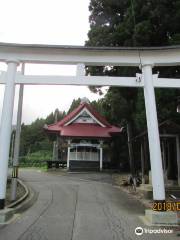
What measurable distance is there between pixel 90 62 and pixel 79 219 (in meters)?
4.74

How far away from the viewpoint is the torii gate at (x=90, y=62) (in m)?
8.88

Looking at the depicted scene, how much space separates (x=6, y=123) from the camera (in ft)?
28.4

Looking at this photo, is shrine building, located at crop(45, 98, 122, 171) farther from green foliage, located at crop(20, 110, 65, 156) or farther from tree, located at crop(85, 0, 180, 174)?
green foliage, located at crop(20, 110, 65, 156)

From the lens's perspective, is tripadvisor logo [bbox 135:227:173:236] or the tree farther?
the tree

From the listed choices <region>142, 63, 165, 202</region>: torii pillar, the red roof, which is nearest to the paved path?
<region>142, 63, 165, 202</region>: torii pillar

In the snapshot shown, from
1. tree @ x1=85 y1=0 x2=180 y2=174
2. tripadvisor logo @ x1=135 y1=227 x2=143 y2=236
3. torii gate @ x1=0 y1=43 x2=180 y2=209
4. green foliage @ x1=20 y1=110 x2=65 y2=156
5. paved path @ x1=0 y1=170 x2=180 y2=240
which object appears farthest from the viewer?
green foliage @ x1=20 y1=110 x2=65 y2=156

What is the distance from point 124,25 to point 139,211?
10.2 metres

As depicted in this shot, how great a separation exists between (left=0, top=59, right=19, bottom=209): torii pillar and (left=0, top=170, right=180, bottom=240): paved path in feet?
3.89

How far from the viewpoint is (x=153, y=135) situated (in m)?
8.72

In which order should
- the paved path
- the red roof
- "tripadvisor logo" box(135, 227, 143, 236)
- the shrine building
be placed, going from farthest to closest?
the shrine building < the red roof < "tripadvisor logo" box(135, 227, 143, 236) < the paved path

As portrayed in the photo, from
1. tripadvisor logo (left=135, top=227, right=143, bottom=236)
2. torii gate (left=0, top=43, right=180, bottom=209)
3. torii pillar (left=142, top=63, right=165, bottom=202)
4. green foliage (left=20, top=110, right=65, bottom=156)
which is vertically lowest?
tripadvisor logo (left=135, top=227, right=143, bottom=236)

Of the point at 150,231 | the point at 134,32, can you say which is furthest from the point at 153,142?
the point at 134,32

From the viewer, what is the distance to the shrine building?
2816cm

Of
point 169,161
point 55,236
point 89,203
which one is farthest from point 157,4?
point 55,236
